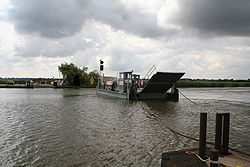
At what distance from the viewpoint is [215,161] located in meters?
4.23

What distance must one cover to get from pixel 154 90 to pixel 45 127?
13554 mm

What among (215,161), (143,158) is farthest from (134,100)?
(215,161)

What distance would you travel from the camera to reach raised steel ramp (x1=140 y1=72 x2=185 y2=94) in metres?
18.2

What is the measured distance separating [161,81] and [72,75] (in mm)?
41631

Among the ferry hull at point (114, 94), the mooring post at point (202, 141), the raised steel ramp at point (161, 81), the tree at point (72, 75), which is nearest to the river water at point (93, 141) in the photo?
the mooring post at point (202, 141)

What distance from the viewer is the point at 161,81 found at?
19.2m

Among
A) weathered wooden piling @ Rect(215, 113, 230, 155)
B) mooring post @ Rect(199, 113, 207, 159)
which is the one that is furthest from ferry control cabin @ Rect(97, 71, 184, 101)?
mooring post @ Rect(199, 113, 207, 159)

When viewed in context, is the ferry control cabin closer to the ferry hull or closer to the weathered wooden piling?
the ferry hull

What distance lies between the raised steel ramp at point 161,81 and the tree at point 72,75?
38607 millimetres

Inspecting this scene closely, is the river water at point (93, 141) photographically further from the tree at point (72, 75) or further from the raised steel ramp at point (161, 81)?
the tree at point (72, 75)

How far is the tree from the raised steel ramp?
127 feet

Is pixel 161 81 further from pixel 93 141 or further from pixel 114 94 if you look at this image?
pixel 93 141

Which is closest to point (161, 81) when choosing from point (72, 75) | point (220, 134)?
point (220, 134)

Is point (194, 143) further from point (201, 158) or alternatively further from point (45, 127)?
point (45, 127)
